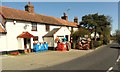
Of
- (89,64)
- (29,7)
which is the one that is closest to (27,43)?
(29,7)

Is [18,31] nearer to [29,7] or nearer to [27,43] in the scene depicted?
[27,43]

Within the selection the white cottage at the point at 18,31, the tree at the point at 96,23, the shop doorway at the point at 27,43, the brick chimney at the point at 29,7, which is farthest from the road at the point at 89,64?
the tree at the point at 96,23

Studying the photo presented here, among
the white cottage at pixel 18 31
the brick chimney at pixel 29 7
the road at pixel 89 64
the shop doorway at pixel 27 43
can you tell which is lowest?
the road at pixel 89 64

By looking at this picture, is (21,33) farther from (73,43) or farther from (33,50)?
(73,43)

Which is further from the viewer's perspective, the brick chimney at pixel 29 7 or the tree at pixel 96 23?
the tree at pixel 96 23

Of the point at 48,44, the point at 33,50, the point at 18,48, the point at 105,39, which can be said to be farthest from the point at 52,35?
the point at 105,39

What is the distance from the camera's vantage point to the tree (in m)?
57.5

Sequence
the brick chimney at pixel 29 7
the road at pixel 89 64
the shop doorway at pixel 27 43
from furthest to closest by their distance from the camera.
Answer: the brick chimney at pixel 29 7 < the shop doorway at pixel 27 43 < the road at pixel 89 64

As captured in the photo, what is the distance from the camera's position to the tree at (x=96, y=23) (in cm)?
5753

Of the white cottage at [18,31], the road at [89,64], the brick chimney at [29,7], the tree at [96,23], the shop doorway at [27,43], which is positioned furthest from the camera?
the tree at [96,23]

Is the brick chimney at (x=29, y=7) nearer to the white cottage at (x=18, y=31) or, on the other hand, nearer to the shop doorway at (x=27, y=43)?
the white cottage at (x=18, y=31)

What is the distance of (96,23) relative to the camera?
5803 centimetres

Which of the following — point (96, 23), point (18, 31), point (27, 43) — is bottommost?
point (27, 43)

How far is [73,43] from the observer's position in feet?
128
